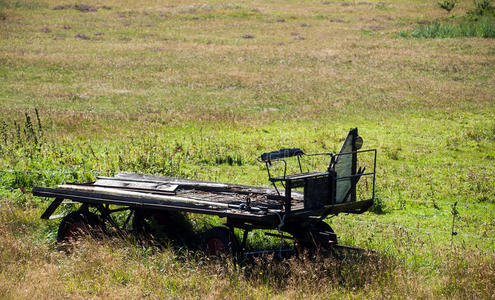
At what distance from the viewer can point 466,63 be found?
118 ft

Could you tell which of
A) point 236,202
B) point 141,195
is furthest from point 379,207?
point 141,195

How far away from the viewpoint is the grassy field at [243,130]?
7.18 meters

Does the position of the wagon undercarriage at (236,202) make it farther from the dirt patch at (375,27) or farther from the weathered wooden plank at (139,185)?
the dirt patch at (375,27)

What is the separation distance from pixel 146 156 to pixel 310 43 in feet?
111

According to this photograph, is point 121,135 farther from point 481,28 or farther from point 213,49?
point 481,28

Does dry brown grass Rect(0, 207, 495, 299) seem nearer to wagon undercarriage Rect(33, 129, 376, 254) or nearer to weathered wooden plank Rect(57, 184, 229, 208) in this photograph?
wagon undercarriage Rect(33, 129, 376, 254)

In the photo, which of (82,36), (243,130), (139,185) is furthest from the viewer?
(82,36)

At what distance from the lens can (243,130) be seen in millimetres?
20203

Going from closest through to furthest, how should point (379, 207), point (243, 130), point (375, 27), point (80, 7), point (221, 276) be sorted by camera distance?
point (221, 276) < point (379, 207) < point (243, 130) < point (375, 27) < point (80, 7)

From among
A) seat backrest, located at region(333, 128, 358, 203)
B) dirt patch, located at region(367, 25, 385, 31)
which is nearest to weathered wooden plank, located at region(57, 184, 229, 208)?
seat backrest, located at region(333, 128, 358, 203)

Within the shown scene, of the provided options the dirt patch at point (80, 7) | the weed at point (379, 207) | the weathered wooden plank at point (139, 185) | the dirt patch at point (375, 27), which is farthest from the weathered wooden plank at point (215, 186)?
the dirt patch at point (80, 7)

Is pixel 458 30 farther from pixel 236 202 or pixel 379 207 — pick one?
pixel 236 202

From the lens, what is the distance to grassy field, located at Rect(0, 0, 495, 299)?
283 inches

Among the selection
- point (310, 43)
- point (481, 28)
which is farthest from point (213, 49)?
point (481, 28)
